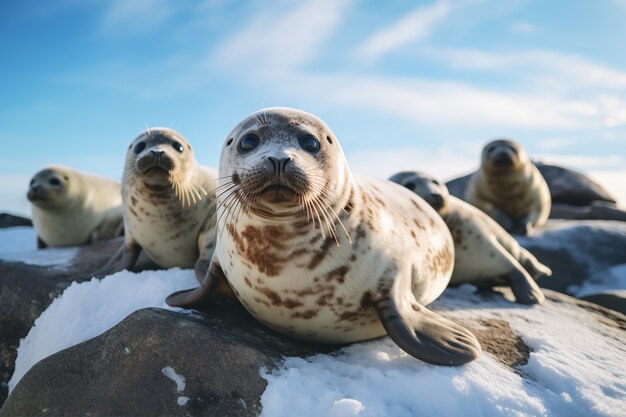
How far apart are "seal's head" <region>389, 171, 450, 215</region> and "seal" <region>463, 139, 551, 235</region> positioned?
439 centimetres

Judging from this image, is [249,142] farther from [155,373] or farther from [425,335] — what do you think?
[425,335]

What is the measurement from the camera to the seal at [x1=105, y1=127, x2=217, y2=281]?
429 centimetres

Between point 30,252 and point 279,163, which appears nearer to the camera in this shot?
point 279,163

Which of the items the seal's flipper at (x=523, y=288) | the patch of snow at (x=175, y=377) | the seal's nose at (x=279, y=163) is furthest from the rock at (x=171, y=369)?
the seal's flipper at (x=523, y=288)

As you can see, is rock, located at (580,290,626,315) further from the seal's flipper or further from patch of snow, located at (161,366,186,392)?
patch of snow, located at (161,366,186,392)

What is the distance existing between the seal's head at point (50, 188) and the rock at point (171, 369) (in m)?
5.23

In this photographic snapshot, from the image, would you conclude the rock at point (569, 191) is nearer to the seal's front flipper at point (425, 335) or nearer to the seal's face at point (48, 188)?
the seal's face at point (48, 188)

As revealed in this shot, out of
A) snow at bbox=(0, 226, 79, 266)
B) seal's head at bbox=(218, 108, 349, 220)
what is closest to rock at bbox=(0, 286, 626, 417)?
seal's head at bbox=(218, 108, 349, 220)

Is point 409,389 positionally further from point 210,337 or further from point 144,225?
point 144,225

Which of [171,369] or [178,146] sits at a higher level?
[178,146]

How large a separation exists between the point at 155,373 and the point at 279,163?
3.70 ft

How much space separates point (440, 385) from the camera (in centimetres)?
234

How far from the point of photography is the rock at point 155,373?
2.27m

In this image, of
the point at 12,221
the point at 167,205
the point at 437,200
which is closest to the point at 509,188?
the point at 437,200
